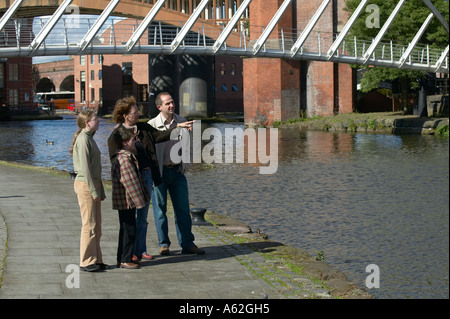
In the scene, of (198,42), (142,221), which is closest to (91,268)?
(142,221)

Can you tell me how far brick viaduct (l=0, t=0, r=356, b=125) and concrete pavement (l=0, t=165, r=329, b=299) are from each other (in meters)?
34.5

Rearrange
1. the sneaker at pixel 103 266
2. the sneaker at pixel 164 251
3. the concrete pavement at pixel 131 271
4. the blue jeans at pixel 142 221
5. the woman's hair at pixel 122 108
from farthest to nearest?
1. the sneaker at pixel 164 251
2. the blue jeans at pixel 142 221
3. the woman's hair at pixel 122 108
4. the sneaker at pixel 103 266
5. the concrete pavement at pixel 131 271

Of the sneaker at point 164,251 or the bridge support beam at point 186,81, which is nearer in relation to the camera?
the sneaker at point 164,251

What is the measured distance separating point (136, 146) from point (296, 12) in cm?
3978

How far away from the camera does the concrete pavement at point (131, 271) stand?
6.58m

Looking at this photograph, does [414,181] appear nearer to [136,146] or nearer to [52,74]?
[136,146]

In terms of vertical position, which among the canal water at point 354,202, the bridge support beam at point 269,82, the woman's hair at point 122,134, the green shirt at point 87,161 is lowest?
the canal water at point 354,202

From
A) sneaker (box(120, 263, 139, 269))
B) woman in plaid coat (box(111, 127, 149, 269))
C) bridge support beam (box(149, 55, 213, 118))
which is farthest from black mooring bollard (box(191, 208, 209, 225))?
bridge support beam (box(149, 55, 213, 118))

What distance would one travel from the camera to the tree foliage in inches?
1567

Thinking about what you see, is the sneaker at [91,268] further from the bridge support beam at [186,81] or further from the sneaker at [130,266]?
the bridge support beam at [186,81]

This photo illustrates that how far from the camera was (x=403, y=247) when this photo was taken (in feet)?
33.6

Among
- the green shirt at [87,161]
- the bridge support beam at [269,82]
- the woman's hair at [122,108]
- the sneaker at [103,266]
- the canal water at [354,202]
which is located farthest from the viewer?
the bridge support beam at [269,82]

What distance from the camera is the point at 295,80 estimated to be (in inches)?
1797

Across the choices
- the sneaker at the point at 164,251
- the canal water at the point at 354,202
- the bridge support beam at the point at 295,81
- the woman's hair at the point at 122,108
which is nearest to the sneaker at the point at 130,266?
the sneaker at the point at 164,251
